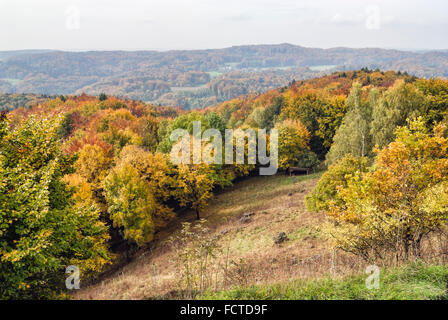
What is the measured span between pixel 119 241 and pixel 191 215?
11.0 meters

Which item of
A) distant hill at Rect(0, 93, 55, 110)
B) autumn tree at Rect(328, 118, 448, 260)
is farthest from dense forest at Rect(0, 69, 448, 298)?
distant hill at Rect(0, 93, 55, 110)

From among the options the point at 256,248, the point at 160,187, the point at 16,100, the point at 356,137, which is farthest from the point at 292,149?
the point at 16,100

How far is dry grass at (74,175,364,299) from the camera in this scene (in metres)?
11.6

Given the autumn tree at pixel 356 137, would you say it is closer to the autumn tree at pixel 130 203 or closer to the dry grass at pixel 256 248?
the dry grass at pixel 256 248

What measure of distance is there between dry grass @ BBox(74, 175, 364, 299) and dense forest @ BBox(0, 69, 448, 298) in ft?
6.53

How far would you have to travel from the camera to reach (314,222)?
26.4 metres

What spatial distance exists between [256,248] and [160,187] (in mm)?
18541

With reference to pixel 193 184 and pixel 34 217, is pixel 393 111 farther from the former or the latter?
pixel 34 217

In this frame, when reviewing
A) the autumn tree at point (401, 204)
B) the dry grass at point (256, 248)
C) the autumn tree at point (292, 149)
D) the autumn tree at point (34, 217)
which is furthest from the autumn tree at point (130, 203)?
the autumn tree at point (292, 149)

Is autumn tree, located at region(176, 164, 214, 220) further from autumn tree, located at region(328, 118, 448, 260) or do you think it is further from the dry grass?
autumn tree, located at region(328, 118, 448, 260)

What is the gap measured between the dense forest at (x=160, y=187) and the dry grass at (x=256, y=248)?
199cm

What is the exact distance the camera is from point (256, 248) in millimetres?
23906
